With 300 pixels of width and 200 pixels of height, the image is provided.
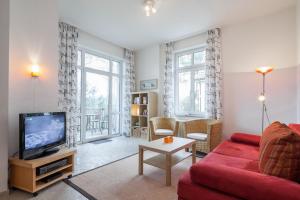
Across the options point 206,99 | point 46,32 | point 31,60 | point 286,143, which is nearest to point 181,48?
point 206,99

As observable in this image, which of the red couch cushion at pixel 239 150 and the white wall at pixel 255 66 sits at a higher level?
the white wall at pixel 255 66

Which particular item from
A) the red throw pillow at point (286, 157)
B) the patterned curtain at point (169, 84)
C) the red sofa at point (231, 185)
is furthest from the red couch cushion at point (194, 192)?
the patterned curtain at point (169, 84)

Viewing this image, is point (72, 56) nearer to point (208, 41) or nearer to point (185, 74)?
point (185, 74)

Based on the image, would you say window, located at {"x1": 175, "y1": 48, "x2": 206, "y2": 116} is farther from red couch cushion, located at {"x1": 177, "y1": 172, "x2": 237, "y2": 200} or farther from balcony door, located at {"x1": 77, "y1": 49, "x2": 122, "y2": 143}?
red couch cushion, located at {"x1": 177, "y1": 172, "x2": 237, "y2": 200}

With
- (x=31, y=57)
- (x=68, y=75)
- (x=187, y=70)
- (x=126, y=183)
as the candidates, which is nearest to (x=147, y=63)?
(x=187, y=70)

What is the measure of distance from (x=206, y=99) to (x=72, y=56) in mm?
3382

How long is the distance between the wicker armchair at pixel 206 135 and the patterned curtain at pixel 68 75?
2.66 m

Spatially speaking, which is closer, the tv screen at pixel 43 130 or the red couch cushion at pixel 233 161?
the red couch cushion at pixel 233 161

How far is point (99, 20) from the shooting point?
3600 millimetres

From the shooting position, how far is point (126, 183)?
2260 millimetres

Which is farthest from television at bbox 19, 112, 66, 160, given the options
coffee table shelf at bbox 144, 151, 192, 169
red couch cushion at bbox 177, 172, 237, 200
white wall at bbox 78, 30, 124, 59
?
white wall at bbox 78, 30, 124, 59

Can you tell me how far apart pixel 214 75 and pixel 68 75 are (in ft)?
11.2

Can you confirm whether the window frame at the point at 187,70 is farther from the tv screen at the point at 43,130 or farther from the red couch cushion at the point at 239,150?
the tv screen at the point at 43,130

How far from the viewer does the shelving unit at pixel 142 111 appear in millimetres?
4875
